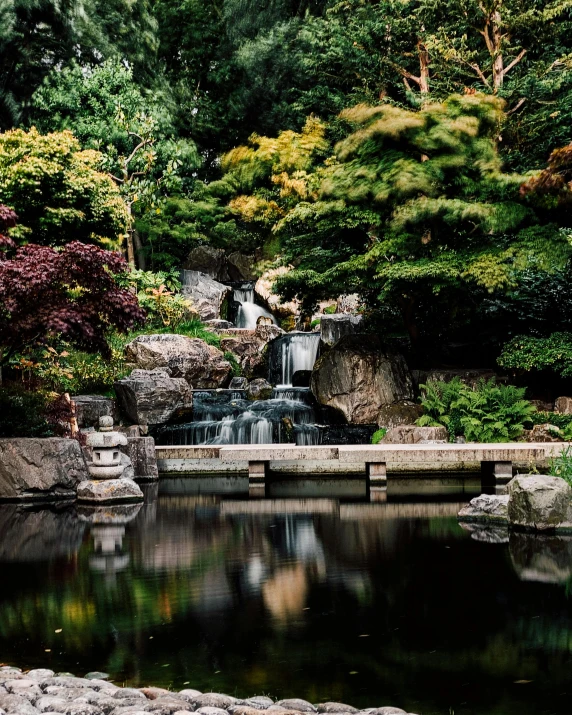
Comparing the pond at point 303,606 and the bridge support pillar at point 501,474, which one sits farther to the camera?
the bridge support pillar at point 501,474

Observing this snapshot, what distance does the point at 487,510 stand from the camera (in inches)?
390

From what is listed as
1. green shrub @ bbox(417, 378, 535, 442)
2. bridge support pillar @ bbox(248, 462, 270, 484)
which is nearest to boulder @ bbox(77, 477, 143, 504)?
bridge support pillar @ bbox(248, 462, 270, 484)

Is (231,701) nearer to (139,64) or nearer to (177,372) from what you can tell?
(177,372)

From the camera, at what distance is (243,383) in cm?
1998

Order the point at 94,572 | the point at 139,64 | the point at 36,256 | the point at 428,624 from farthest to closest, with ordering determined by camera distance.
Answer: the point at 139,64 → the point at 36,256 → the point at 94,572 → the point at 428,624

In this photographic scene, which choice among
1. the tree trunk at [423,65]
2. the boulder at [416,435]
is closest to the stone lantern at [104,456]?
the boulder at [416,435]

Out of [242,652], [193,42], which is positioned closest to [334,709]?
[242,652]

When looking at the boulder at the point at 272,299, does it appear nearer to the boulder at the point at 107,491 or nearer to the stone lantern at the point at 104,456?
the stone lantern at the point at 104,456

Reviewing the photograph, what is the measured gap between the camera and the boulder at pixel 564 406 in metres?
15.9

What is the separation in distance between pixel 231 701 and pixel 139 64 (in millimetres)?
25942

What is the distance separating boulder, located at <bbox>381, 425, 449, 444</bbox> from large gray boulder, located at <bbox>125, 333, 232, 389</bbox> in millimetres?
5320

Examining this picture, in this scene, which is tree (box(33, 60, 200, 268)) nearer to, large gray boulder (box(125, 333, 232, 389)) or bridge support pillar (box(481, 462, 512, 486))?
large gray boulder (box(125, 333, 232, 389))

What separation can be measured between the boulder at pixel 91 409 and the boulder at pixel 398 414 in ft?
17.4

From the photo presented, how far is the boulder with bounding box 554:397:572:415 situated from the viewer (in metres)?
15.9
